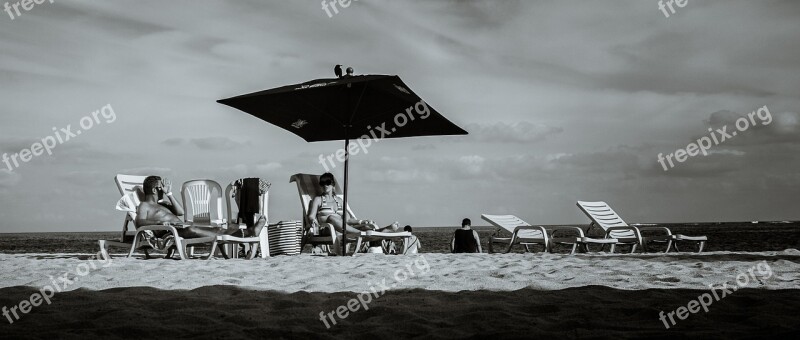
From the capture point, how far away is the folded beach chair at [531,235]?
9.88 m

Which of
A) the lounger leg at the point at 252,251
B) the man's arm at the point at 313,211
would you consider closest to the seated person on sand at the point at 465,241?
the man's arm at the point at 313,211

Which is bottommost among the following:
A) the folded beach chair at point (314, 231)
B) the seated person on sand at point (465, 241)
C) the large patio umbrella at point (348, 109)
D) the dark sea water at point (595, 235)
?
the dark sea water at point (595, 235)

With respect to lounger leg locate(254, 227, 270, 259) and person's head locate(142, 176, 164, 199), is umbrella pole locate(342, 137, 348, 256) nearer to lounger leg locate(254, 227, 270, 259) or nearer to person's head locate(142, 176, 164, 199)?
lounger leg locate(254, 227, 270, 259)

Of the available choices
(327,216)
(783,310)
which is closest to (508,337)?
(783,310)

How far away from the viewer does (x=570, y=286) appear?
4.83 meters

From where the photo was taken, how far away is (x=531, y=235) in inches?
432

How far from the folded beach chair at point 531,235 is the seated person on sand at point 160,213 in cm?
440

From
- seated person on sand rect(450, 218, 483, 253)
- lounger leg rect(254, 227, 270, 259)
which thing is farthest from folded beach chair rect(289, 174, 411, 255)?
seated person on sand rect(450, 218, 483, 253)

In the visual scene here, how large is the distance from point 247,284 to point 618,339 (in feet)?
9.62

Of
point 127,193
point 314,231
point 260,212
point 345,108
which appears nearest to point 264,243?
point 260,212

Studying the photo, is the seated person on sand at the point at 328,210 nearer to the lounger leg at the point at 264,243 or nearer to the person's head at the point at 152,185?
the lounger leg at the point at 264,243

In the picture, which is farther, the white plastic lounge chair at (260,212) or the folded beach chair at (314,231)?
the folded beach chair at (314,231)

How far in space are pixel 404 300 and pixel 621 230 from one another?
24.2 ft

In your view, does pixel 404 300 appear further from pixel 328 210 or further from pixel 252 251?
pixel 328 210
